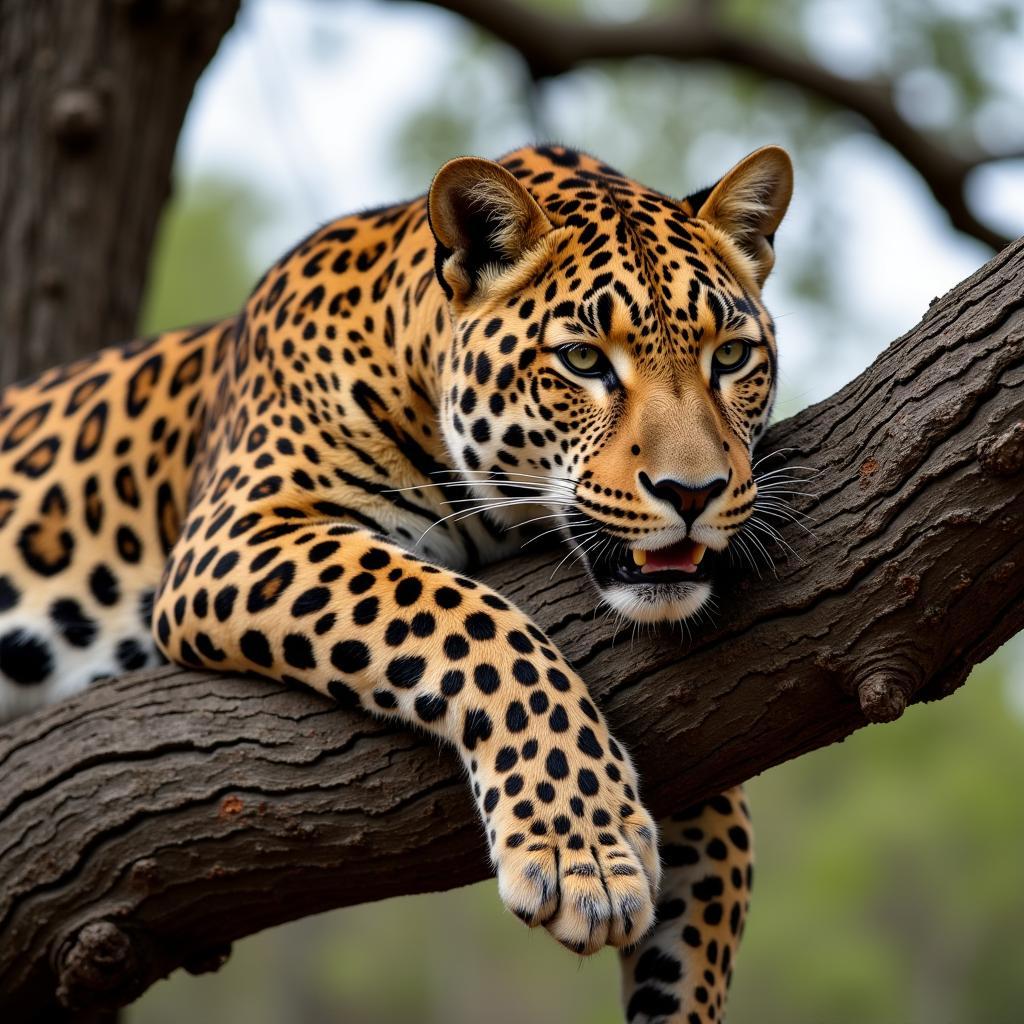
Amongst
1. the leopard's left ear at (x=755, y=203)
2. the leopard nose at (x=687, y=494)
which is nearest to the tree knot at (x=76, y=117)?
the leopard's left ear at (x=755, y=203)

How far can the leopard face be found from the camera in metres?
3.65

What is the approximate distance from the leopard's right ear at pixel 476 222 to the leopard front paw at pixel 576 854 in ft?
5.02

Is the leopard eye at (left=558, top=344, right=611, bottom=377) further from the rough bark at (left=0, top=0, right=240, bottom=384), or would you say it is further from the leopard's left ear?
the rough bark at (left=0, top=0, right=240, bottom=384)

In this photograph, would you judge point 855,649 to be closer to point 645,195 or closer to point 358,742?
point 358,742

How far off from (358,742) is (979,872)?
1780cm

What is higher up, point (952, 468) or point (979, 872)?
point (952, 468)

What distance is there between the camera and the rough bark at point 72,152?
7023 mm

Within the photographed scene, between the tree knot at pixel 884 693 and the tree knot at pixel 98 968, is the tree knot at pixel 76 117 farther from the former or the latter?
the tree knot at pixel 884 693

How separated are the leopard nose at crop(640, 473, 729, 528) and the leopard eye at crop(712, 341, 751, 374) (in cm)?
54

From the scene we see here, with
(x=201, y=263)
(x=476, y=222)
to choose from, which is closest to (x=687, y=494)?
(x=476, y=222)

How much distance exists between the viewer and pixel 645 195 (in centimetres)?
452

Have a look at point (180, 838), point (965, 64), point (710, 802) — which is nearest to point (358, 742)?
point (180, 838)

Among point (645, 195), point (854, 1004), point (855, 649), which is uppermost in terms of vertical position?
point (645, 195)

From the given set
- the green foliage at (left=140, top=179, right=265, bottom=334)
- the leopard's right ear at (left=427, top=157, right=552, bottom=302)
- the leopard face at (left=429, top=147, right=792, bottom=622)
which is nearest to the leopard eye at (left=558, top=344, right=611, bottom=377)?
the leopard face at (left=429, top=147, right=792, bottom=622)
